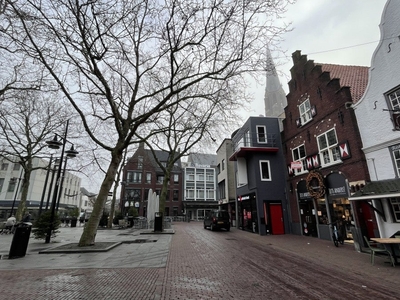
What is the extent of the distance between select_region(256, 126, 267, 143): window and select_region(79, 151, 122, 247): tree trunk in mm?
12635

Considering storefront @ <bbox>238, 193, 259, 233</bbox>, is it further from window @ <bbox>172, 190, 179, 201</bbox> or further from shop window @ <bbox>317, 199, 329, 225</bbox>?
window @ <bbox>172, 190, 179, 201</bbox>

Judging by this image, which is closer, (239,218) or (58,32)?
(58,32)

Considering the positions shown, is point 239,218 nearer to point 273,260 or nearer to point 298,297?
point 273,260

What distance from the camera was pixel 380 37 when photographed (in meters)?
10.1

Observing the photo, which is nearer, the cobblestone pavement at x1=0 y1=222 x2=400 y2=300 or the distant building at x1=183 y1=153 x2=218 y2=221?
the cobblestone pavement at x1=0 y1=222 x2=400 y2=300

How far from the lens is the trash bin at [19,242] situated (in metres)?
7.30

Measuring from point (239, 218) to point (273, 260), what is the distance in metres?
14.7

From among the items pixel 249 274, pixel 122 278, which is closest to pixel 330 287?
pixel 249 274

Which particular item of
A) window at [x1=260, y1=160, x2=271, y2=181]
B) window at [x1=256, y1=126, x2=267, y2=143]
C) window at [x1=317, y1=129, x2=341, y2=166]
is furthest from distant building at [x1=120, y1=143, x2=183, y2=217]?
window at [x1=317, y1=129, x2=341, y2=166]

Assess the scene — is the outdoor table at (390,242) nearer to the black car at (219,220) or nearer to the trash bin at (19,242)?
the trash bin at (19,242)

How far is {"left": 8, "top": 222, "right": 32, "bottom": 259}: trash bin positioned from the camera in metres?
7.30

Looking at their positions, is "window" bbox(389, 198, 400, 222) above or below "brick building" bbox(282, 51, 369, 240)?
below

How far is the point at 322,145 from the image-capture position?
43.8 ft

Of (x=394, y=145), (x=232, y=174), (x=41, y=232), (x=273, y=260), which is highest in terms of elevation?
(x=232, y=174)
